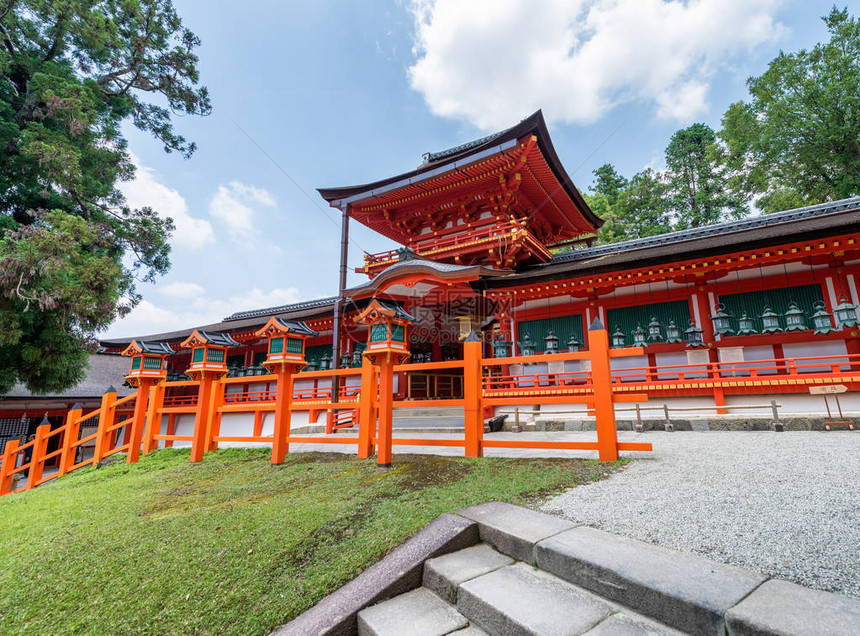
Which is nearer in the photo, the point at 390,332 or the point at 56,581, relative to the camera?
the point at 56,581

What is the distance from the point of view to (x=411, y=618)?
1878 mm

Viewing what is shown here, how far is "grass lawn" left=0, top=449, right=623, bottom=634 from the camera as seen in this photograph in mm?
2002

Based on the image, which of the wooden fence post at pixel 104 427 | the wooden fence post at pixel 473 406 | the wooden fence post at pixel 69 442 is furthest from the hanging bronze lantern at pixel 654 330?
the wooden fence post at pixel 69 442

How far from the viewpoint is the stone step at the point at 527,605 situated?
1624 mm

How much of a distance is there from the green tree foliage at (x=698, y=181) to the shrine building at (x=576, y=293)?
379 inches

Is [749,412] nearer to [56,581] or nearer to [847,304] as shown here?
[847,304]

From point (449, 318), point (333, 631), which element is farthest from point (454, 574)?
point (449, 318)

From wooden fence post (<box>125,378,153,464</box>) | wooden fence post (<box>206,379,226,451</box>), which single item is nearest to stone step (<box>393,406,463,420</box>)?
wooden fence post (<box>206,379,226,451</box>)

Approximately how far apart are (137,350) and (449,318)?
9.19 metres

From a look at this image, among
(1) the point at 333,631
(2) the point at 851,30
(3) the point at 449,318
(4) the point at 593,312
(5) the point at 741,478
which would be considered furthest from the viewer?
(2) the point at 851,30

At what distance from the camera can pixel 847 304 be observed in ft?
23.8

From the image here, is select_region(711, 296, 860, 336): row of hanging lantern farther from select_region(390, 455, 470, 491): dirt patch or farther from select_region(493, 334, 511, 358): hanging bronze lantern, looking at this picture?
select_region(390, 455, 470, 491): dirt patch

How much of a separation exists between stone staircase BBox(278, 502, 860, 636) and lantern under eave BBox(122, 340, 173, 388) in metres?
6.84

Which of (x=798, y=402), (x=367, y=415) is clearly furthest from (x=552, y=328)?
(x=367, y=415)
